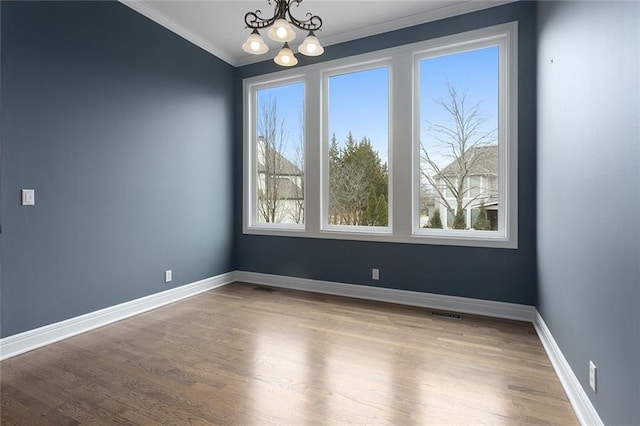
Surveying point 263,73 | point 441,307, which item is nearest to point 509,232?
point 441,307

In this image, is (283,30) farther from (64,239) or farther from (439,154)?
(64,239)

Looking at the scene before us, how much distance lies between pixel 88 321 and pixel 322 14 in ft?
12.7

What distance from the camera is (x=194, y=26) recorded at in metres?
3.65

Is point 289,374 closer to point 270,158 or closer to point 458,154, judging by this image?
point 458,154

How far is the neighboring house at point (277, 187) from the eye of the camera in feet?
14.1

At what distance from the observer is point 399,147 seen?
3553 mm

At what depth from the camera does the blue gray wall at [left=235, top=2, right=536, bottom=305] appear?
2.98m

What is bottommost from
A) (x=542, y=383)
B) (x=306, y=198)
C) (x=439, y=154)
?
(x=542, y=383)

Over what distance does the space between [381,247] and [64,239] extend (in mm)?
3109

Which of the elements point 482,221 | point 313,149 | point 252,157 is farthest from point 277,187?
point 482,221

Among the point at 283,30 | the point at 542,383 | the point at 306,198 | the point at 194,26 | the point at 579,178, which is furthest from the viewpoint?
the point at 306,198

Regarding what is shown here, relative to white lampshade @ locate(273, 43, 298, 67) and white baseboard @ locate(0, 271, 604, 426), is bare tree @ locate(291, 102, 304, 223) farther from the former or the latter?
white lampshade @ locate(273, 43, 298, 67)

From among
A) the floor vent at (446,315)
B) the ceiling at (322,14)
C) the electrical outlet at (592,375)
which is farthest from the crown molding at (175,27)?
the electrical outlet at (592,375)

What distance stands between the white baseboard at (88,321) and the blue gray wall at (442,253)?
1.07 metres
